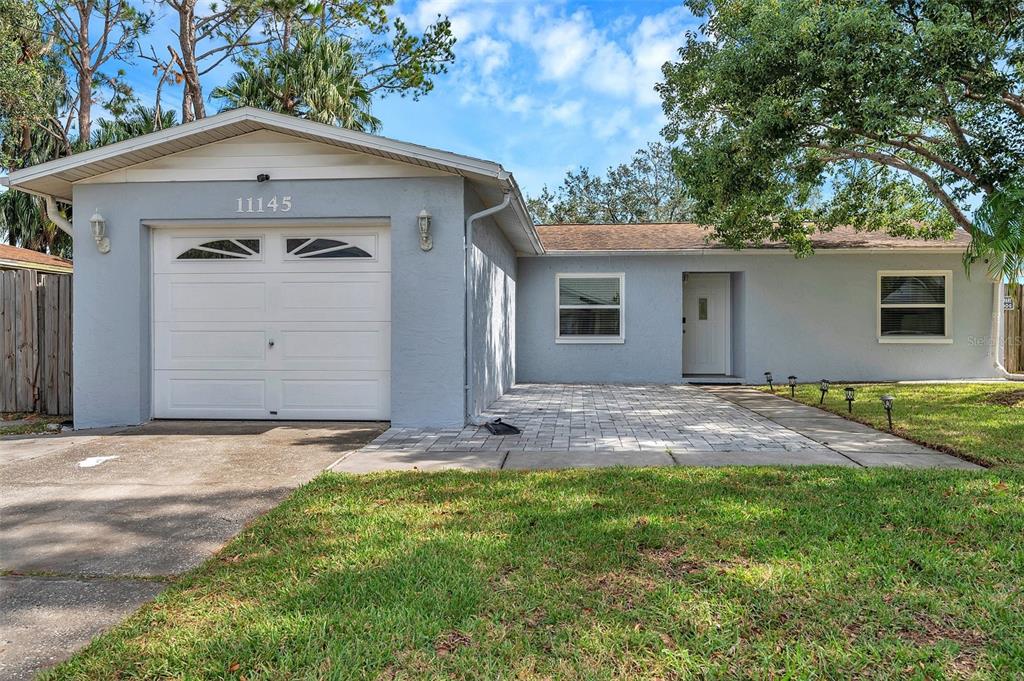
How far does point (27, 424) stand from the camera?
22.9 ft

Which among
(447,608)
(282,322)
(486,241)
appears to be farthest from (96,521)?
(486,241)

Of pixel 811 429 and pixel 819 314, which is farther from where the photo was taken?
pixel 819 314

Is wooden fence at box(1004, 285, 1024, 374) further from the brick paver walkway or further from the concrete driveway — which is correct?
the concrete driveway

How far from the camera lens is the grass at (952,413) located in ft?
17.4

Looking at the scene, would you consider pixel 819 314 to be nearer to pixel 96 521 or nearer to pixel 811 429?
pixel 811 429

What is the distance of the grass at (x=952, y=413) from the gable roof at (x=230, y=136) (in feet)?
17.3

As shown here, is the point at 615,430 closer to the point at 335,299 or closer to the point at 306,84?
the point at 335,299

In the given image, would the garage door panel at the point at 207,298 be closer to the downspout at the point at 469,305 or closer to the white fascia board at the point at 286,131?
the white fascia board at the point at 286,131

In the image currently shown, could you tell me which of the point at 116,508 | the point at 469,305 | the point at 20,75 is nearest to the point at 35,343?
the point at 116,508

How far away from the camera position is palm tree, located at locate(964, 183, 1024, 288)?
7.24m

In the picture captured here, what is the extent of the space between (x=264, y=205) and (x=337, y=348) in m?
1.91

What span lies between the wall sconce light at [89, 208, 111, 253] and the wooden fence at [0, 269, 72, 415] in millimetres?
1211

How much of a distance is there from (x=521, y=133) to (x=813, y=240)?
1449cm

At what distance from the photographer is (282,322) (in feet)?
23.1
